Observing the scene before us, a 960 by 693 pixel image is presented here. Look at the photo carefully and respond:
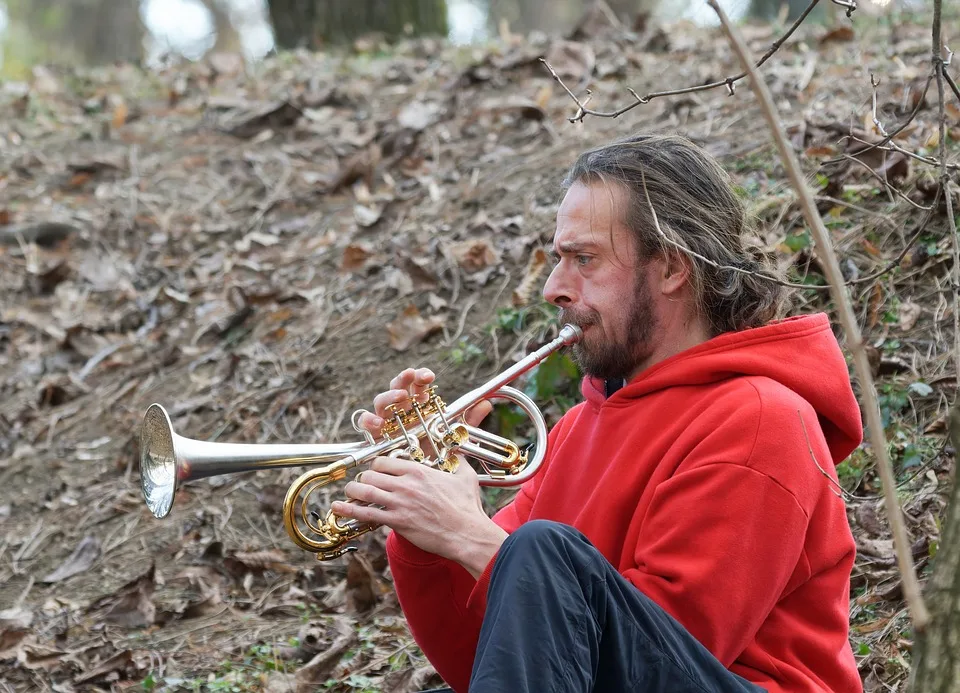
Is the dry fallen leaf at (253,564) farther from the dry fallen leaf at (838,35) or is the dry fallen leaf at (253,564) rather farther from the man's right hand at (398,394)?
the dry fallen leaf at (838,35)

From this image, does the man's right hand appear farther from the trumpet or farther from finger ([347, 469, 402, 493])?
finger ([347, 469, 402, 493])

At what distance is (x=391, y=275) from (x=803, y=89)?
8.22 ft

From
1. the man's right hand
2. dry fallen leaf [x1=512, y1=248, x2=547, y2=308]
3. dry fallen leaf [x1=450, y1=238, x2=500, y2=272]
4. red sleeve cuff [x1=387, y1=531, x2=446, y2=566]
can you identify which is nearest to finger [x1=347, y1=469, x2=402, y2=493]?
red sleeve cuff [x1=387, y1=531, x2=446, y2=566]

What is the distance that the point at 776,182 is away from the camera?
487cm

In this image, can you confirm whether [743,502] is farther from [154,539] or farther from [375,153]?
[375,153]

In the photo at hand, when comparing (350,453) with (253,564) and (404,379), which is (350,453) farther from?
(253,564)

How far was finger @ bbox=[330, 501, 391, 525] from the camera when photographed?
2.51 metres

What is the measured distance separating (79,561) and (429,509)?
8.52 ft

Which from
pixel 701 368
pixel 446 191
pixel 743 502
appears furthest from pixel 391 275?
pixel 743 502

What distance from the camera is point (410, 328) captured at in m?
4.96

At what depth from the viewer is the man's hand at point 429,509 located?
8.00 feet

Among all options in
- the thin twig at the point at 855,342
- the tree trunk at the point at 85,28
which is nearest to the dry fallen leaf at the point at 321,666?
the thin twig at the point at 855,342

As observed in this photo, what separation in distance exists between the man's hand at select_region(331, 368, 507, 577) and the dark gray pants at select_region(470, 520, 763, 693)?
11.9 inches

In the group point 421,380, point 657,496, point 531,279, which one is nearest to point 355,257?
point 531,279
